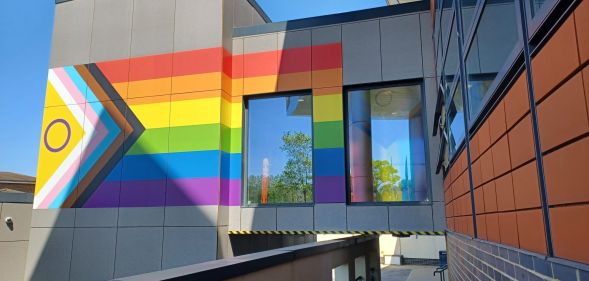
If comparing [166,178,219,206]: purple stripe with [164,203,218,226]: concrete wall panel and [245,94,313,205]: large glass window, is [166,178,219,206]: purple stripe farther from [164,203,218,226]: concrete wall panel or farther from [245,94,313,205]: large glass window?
[245,94,313,205]: large glass window

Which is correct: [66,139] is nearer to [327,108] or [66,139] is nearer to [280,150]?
[280,150]

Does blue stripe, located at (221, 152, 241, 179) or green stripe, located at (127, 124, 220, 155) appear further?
blue stripe, located at (221, 152, 241, 179)

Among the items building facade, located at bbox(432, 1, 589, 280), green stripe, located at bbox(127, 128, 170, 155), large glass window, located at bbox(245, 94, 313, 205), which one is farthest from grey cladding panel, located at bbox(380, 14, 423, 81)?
building facade, located at bbox(432, 1, 589, 280)

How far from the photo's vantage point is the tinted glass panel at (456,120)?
432 cm

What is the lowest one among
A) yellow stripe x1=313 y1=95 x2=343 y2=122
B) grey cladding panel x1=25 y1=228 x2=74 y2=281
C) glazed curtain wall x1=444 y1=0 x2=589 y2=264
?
grey cladding panel x1=25 y1=228 x2=74 y2=281

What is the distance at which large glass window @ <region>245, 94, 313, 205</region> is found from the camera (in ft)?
31.5

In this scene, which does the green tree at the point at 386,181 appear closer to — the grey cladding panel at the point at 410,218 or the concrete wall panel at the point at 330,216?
the grey cladding panel at the point at 410,218

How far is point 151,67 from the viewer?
34.4 ft

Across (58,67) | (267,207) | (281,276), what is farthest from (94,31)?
(281,276)

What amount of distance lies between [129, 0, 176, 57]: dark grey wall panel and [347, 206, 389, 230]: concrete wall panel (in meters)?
5.85

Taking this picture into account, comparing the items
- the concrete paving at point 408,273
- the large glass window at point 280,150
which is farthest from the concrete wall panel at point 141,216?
the concrete paving at point 408,273

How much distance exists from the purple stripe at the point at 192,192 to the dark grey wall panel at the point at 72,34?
4404 mm

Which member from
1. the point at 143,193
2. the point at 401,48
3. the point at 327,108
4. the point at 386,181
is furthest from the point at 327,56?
the point at 143,193

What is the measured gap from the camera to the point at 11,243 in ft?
42.6
